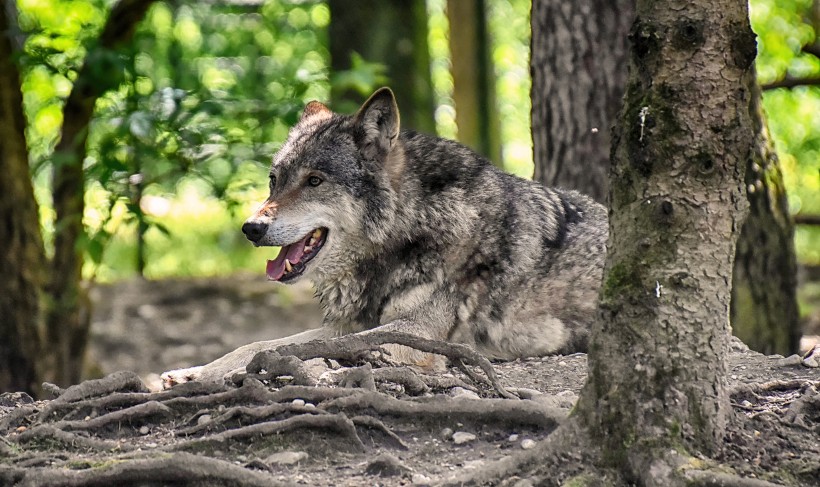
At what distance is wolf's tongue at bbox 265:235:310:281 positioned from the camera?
5402mm

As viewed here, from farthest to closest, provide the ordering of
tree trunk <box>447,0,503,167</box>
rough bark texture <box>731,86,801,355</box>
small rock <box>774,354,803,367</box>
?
tree trunk <box>447,0,503,167</box> → rough bark texture <box>731,86,801,355</box> → small rock <box>774,354,803,367</box>

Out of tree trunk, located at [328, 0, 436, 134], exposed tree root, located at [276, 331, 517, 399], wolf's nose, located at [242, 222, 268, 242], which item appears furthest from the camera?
tree trunk, located at [328, 0, 436, 134]

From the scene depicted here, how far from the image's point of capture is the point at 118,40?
852cm

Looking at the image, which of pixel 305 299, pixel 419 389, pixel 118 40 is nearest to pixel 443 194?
pixel 419 389

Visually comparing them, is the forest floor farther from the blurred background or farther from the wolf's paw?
the blurred background

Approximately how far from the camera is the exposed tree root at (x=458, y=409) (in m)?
3.89

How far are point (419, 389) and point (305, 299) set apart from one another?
8.44m

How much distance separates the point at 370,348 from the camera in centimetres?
484

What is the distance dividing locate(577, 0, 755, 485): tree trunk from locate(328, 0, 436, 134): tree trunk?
6767mm

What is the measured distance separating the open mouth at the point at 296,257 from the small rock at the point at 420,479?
2078mm

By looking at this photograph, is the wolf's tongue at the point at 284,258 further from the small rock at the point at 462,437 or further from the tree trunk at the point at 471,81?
the tree trunk at the point at 471,81

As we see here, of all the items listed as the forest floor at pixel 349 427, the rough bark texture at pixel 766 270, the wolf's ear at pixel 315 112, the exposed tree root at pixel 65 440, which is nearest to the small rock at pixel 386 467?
the forest floor at pixel 349 427

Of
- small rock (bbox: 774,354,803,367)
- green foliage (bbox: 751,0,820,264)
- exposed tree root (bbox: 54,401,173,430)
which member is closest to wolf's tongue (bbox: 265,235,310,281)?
exposed tree root (bbox: 54,401,173,430)

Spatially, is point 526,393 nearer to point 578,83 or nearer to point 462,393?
point 462,393
